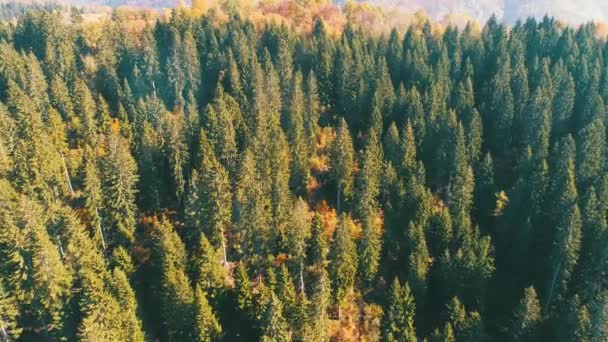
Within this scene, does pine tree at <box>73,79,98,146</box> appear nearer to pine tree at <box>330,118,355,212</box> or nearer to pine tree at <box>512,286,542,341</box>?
pine tree at <box>330,118,355,212</box>

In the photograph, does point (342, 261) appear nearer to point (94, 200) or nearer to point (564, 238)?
point (564, 238)

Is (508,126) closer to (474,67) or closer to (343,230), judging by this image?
(474,67)

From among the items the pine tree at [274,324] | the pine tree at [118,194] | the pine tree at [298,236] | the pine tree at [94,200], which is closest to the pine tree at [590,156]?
the pine tree at [298,236]

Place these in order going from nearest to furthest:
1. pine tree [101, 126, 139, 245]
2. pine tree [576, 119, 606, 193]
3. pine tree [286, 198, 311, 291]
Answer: pine tree [286, 198, 311, 291], pine tree [101, 126, 139, 245], pine tree [576, 119, 606, 193]

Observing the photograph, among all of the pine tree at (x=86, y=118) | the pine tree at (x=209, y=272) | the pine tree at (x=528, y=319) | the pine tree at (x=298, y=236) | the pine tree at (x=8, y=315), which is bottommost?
the pine tree at (x=528, y=319)

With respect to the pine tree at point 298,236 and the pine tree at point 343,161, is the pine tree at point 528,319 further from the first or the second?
the pine tree at point 343,161

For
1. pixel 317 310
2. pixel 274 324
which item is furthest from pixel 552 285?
pixel 274 324

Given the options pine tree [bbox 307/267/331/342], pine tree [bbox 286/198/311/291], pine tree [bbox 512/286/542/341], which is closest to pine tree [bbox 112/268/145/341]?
pine tree [bbox 307/267/331/342]

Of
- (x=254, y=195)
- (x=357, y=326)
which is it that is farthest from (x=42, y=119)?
(x=357, y=326)
